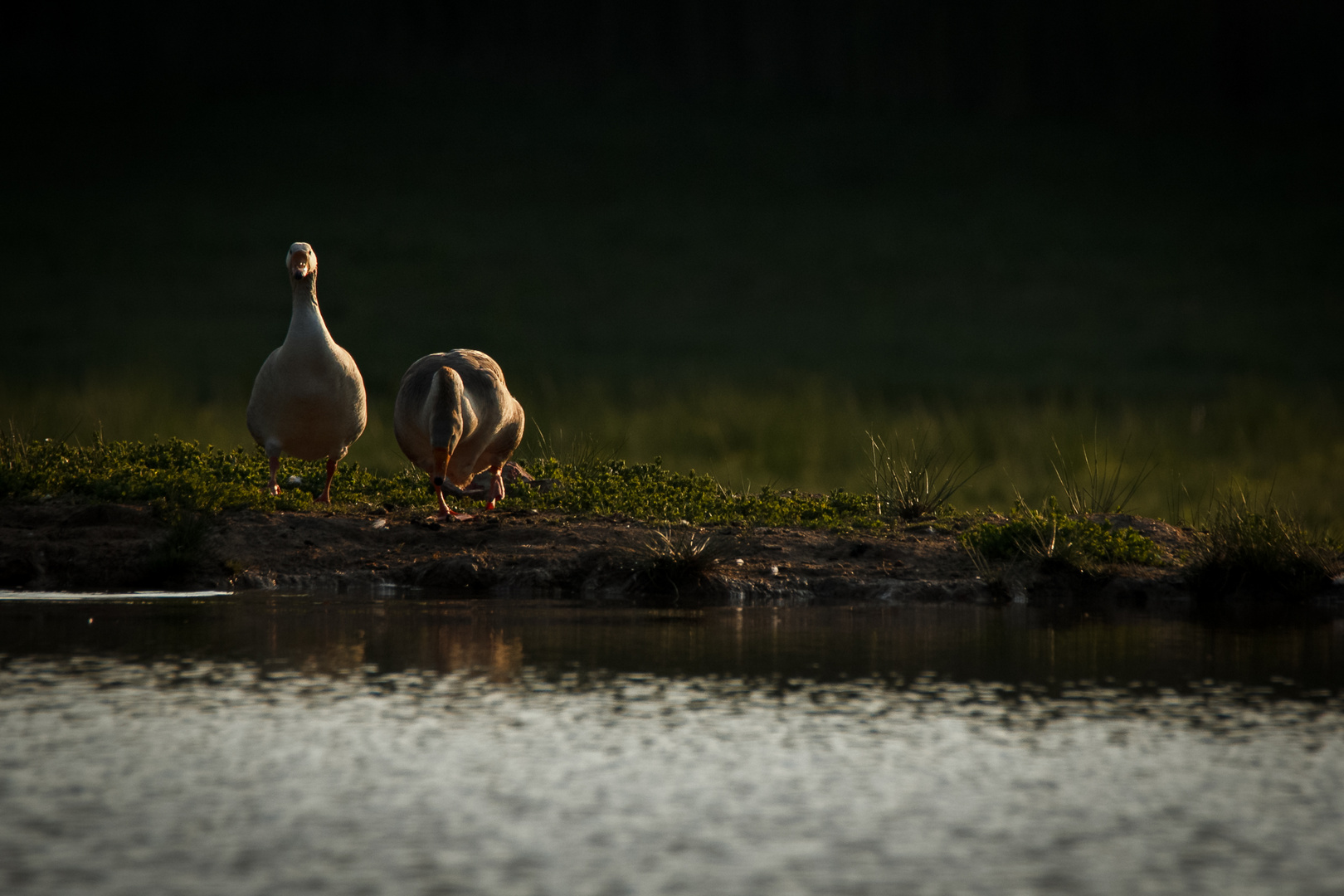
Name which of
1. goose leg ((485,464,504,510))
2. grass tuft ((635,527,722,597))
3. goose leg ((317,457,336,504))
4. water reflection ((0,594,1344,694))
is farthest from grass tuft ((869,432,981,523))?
goose leg ((317,457,336,504))

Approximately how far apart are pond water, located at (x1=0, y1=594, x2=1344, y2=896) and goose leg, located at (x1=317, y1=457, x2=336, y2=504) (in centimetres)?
388

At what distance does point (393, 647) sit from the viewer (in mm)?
7418

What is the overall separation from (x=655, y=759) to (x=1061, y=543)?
623 cm

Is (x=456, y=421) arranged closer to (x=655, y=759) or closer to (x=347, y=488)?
(x=347, y=488)

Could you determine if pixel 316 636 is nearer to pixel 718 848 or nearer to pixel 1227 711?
pixel 718 848

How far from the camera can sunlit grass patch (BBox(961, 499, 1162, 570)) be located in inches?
418

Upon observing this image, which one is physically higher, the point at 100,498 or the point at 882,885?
the point at 100,498

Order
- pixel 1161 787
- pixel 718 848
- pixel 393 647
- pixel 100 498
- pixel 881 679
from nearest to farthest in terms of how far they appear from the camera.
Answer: pixel 718 848 → pixel 1161 787 → pixel 881 679 → pixel 393 647 → pixel 100 498

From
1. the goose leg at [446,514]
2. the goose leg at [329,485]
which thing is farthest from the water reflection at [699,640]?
the goose leg at [329,485]

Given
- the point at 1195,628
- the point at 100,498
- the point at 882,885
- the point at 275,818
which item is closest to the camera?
the point at 882,885

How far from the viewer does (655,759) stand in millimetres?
5285

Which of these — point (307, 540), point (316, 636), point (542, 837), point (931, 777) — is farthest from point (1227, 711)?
point (307, 540)

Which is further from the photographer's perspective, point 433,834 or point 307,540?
point 307,540

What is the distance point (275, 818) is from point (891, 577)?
6.61 m
